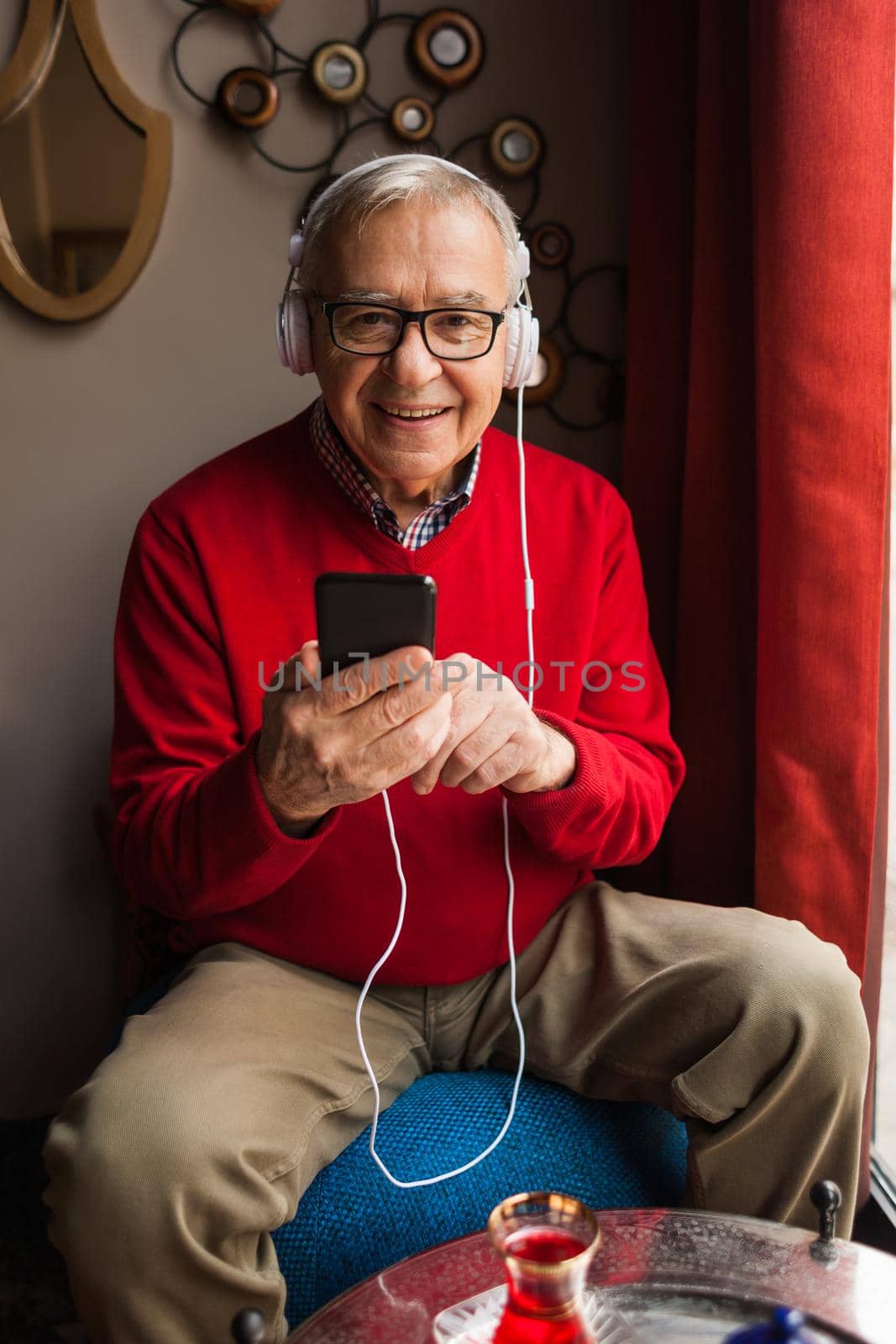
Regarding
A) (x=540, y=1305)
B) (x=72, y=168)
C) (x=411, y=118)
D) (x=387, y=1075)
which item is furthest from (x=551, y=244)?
(x=540, y=1305)

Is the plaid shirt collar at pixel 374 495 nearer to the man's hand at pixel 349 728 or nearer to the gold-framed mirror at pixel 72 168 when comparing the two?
the man's hand at pixel 349 728

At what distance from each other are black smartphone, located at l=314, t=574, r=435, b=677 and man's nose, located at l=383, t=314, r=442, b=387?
1.35 ft

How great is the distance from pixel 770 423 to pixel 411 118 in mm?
871

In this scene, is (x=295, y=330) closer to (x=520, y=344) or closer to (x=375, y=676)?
(x=520, y=344)

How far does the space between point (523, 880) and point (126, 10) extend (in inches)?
57.9

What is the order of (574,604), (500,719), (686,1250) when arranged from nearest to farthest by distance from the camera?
(686,1250)
(500,719)
(574,604)

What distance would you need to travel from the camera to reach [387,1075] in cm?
131

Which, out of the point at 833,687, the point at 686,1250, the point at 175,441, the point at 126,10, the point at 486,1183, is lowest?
the point at 486,1183

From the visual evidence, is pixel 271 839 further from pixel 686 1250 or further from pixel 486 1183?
pixel 686 1250

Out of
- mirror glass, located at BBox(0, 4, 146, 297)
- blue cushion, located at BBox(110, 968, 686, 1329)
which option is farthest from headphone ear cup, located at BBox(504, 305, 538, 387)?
blue cushion, located at BBox(110, 968, 686, 1329)

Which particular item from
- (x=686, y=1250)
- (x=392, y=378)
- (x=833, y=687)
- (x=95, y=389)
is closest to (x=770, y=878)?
(x=833, y=687)

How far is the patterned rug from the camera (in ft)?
5.00

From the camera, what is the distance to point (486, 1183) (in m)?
1.17

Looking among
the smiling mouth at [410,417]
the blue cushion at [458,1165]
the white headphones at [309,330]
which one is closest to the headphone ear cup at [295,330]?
the white headphones at [309,330]
